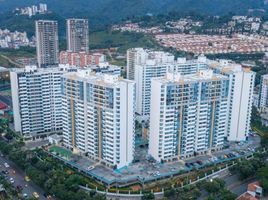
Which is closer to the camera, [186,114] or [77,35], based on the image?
[186,114]

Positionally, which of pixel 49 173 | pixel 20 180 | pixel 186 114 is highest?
pixel 186 114

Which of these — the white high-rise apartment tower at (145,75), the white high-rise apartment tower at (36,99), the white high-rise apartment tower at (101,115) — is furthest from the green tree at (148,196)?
the white high-rise apartment tower at (145,75)

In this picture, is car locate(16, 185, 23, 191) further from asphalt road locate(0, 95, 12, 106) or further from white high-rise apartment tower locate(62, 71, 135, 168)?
asphalt road locate(0, 95, 12, 106)

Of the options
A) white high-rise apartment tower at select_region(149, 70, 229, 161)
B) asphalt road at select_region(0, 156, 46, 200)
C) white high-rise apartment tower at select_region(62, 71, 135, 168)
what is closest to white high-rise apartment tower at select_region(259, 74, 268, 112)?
white high-rise apartment tower at select_region(149, 70, 229, 161)

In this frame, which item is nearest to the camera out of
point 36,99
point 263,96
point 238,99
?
point 238,99

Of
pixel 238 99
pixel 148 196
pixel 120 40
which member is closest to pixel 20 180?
pixel 148 196

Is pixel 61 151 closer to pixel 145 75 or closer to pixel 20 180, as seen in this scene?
pixel 20 180
